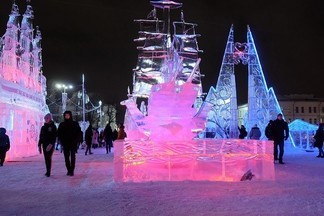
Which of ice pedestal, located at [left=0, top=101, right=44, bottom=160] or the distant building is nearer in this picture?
ice pedestal, located at [left=0, top=101, right=44, bottom=160]

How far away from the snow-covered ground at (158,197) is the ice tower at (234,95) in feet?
71.6

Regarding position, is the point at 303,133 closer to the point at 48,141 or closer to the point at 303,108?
the point at 48,141

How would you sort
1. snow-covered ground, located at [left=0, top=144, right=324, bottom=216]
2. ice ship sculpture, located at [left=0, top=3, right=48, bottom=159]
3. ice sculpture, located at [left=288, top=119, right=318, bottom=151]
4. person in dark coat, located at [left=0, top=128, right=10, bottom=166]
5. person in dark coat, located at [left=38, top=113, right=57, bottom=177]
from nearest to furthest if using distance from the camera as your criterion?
1. snow-covered ground, located at [left=0, top=144, right=324, bottom=216]
2. person in dark coat, located at [left=38, top=113, right=57, bottom=177]
3. person in dark coat, located at [left=0, top=128, right=10, bottom=166]
4. ice ship sculpture, located at [left=0, top=3, right=48, bottom=159]
5. ice sculpture, located at [left=288, top=119, right=318, bottom=151]

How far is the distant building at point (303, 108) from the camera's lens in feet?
365

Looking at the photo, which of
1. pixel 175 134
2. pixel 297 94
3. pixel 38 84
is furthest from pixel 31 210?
pixel 297 94

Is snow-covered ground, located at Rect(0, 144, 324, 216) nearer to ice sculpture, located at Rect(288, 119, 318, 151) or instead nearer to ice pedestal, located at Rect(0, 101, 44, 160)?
ice pedestal, located at Rect(0, 101, 44, 160)

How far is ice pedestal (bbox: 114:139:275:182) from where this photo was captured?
33.8ft

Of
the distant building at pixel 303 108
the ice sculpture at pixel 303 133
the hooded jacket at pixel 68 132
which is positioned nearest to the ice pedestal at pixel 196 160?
the hooded jacket at pixel 68 132

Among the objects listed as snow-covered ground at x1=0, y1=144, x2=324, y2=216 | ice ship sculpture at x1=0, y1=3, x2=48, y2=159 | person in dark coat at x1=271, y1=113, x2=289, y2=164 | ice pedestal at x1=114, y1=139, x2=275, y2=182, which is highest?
ice ship sculpture at x1=0, y1=3, x2=48, y2=159

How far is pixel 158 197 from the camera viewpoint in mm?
7926

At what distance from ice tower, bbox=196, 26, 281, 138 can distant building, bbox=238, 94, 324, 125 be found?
253 feet

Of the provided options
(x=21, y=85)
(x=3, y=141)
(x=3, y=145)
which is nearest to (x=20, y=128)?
(x=21, y=85)

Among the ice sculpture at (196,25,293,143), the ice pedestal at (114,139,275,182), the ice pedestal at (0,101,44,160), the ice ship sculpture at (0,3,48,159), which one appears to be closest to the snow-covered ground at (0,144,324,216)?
the ice pedestal at (114,139,275,182)

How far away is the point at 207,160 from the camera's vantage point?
10.6 m
